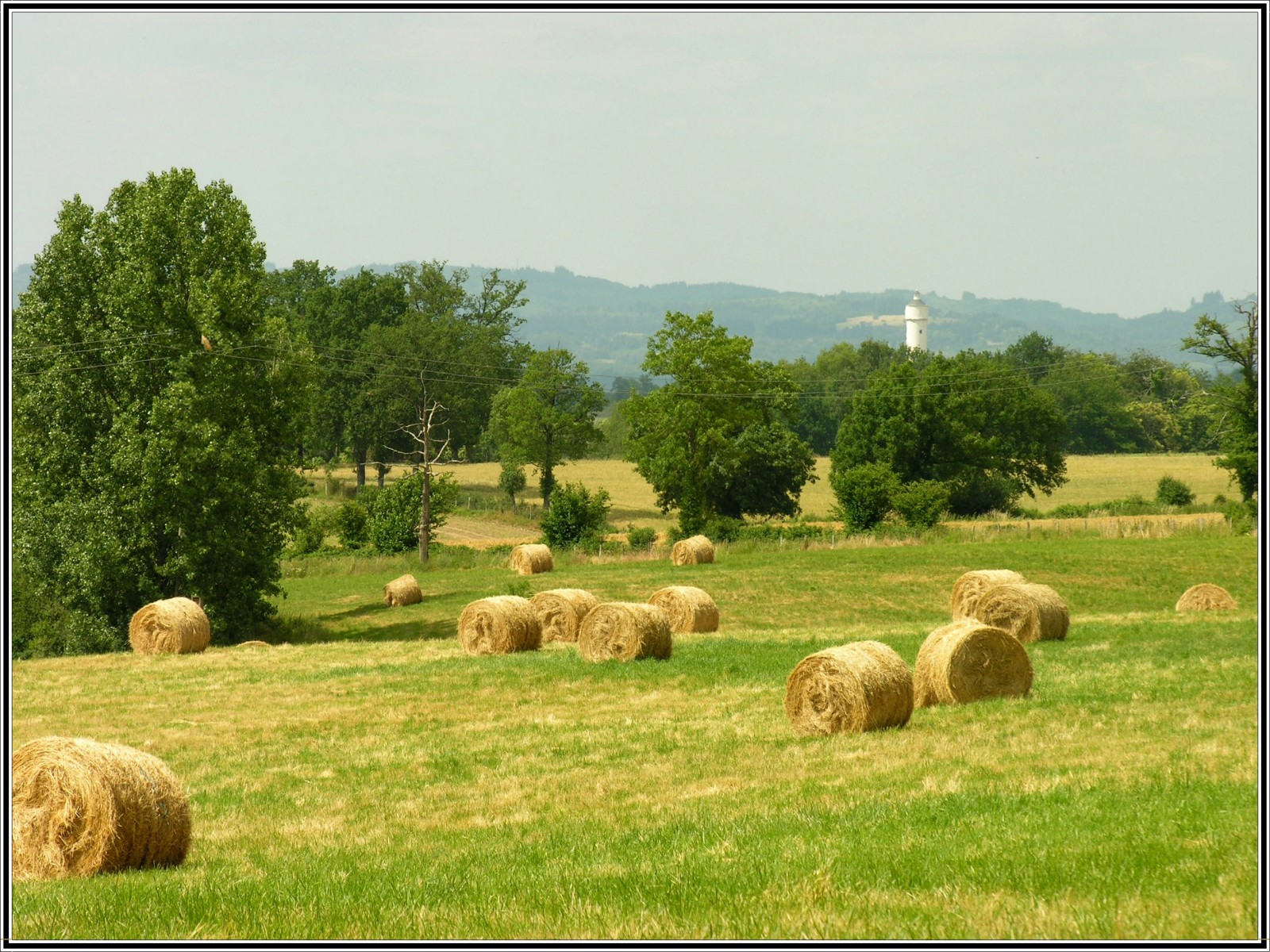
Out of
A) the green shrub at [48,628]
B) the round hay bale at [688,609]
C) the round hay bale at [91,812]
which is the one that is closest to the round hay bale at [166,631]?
the green shrub at [48,628]

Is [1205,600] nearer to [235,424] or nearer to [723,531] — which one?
[235,424]

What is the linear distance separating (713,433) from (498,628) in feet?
152

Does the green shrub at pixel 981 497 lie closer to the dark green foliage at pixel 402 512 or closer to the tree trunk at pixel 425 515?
the dark green foliage at pixel 402 512

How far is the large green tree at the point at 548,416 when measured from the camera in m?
93.4

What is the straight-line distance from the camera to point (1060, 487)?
9594cm

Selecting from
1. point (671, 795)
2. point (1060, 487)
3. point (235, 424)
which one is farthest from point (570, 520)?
point (1060, 487)

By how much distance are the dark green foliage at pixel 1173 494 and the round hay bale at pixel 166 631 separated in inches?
2065


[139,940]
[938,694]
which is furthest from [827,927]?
[938,694]

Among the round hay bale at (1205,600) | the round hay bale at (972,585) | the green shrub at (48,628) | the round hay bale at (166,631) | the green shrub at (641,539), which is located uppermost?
the round hay bale at (972,585)

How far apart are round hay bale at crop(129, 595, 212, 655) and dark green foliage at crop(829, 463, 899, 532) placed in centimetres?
4170

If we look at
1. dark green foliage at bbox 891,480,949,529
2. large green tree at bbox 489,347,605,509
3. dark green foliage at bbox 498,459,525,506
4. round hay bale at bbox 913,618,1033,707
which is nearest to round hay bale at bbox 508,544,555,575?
dark green foliage at bbox 891,480,949,529

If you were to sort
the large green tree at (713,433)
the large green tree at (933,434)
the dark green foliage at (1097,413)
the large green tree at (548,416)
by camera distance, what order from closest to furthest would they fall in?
the large green tree at (713,433)
the large green tree at (933,434)
the large green tree at (548,416)
the dark green foliage at (1097,413)

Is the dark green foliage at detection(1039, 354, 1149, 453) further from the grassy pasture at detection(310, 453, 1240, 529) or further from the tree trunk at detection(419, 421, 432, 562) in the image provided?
the tree trunk at detection(419, 421, 432, 562)

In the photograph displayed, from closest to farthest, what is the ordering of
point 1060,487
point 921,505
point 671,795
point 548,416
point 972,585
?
point 671,795, point 972,585, point 921,505, point 548,416, point 1060,487
